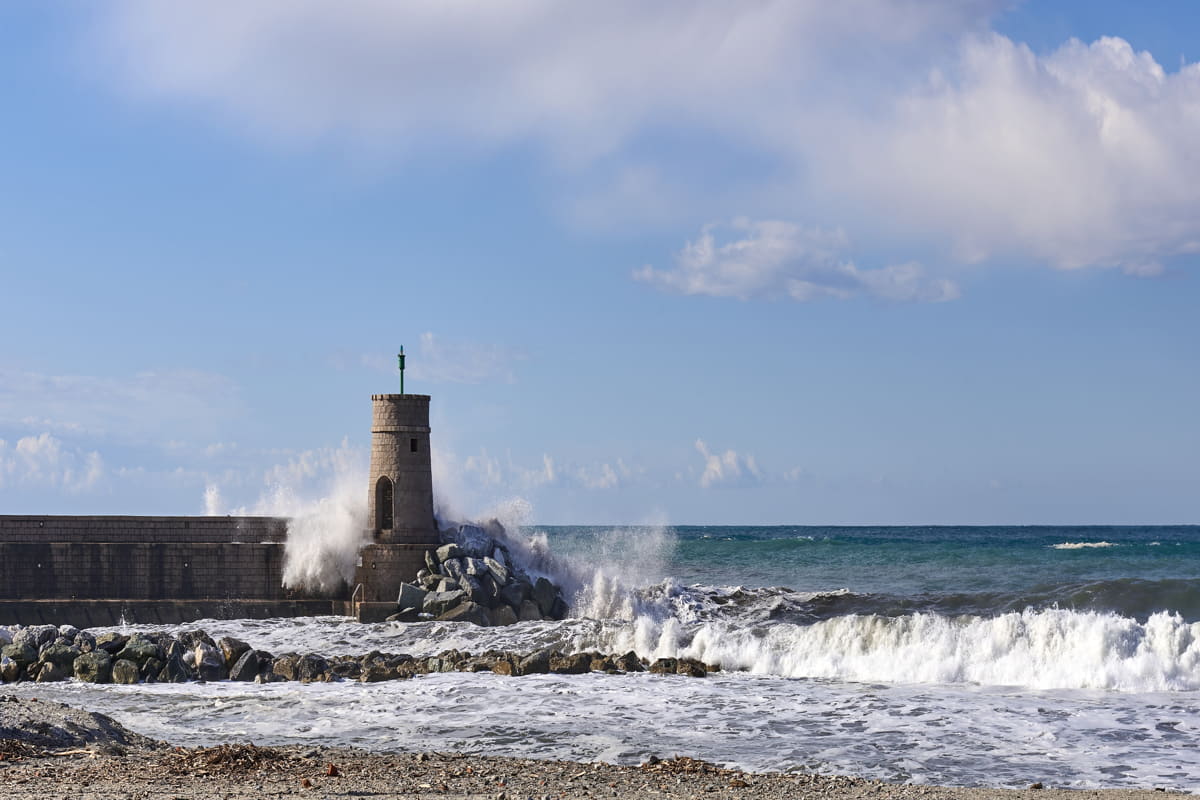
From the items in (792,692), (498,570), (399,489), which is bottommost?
(792,692)

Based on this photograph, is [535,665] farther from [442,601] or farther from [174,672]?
[442,601]

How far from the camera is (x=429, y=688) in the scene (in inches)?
614

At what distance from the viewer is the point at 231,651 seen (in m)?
16.9

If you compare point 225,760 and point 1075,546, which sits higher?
point 225,760

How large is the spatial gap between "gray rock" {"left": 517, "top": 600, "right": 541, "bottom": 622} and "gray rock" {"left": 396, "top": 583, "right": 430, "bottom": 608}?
1854 mm

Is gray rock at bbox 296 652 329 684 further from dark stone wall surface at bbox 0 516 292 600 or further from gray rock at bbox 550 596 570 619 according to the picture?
gray rock at bbox 550 596 570 619

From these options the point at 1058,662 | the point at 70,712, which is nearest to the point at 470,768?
the point at 70,712

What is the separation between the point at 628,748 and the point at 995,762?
11.3 ft

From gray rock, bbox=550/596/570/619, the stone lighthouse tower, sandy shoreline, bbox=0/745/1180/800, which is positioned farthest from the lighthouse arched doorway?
sandy shoreline, bbox=0/745/1180/800

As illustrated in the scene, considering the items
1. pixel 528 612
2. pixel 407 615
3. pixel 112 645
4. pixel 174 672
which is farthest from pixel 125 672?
pixel 528 612

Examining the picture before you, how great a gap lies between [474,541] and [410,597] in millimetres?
1988

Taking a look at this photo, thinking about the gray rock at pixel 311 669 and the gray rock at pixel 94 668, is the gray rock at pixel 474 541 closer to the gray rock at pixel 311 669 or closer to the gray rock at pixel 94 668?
the gray rock at pixel 311 669

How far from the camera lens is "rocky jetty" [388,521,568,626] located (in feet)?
71.9

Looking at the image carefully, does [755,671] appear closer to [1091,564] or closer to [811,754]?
[811,754]
